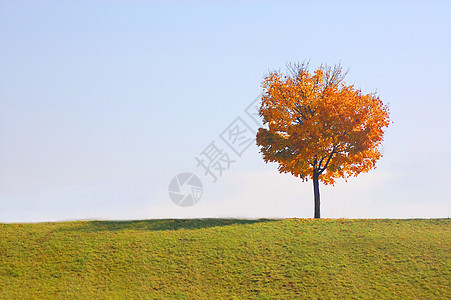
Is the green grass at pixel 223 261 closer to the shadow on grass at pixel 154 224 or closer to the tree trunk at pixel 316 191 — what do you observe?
the shadow on grass at pixel 154 224

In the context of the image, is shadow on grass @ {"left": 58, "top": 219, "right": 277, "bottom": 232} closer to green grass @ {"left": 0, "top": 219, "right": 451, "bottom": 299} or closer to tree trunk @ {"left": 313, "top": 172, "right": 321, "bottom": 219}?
green grass @ {"left": 0, "top": 219, "right": 451, "bottom": 299}

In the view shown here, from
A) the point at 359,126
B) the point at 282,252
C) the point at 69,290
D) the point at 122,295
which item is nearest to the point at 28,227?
the point at 69,290

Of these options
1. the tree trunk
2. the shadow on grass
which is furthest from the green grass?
the tree trunk

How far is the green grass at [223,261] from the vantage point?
2166 cm

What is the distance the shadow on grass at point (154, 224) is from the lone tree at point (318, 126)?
6.40 m

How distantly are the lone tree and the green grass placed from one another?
6.80 metres

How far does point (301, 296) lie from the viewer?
21.2 meters

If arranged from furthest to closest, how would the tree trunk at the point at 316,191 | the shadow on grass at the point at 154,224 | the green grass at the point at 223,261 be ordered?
the tree trunk at the point at 316,191
the shadow on grass at the point at 154,224
the green grass at the point at 223,261

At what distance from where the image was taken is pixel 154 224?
3011 cm

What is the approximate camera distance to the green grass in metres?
21.7

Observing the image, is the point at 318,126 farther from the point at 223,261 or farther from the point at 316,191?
the point at 223,261

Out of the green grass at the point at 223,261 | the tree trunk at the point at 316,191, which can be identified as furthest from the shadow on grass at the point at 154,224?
the tree trunk at the point at 316,191

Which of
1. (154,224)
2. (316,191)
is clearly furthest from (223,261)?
(316,191)

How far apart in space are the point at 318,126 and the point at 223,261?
14816 millimetres
